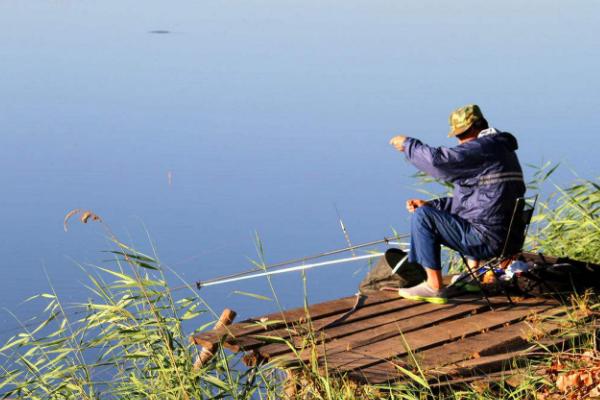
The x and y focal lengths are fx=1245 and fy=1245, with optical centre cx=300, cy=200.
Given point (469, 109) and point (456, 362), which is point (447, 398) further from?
point (469, 109)

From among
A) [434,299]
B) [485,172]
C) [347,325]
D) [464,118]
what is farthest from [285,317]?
[464,118]

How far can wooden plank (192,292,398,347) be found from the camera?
21.0ft

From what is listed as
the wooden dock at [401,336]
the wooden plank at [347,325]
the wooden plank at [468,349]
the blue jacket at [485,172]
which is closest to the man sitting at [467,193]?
the blue jacket at [485,172]

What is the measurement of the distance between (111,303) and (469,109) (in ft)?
8.12

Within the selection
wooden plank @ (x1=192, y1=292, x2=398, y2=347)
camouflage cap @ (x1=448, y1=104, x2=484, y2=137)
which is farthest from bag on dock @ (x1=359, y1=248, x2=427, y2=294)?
camouflage cap @ (x1=448, y1=104, x2=484, y2=137)

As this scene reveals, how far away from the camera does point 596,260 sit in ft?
28.0

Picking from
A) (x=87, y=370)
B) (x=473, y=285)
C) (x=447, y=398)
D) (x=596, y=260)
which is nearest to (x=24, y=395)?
(x=87, y=370)

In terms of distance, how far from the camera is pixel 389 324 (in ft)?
22.6

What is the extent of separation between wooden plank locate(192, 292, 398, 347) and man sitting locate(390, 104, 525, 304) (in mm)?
236

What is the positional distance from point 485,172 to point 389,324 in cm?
110

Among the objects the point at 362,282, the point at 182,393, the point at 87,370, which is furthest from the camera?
the point at 362,282

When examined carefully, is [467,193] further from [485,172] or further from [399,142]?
[399,142]

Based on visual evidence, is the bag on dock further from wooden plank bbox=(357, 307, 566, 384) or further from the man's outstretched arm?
wooden plank bbox=(357, 307, 566, 384)

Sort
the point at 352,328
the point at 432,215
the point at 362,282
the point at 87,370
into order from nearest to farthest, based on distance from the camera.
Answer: the point at 87,370 < the point at 352,328 < the point at 432,215 < the point at 362,282
